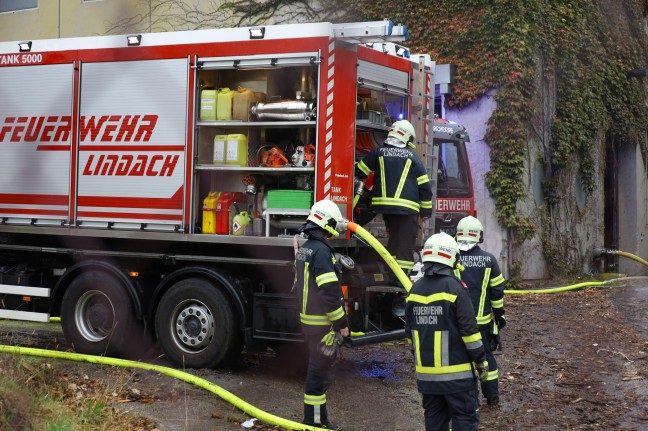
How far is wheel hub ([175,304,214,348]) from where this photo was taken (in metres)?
8.54

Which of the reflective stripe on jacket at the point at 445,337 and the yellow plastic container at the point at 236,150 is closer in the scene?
the reflective stripe on jacket at the point at 445,337

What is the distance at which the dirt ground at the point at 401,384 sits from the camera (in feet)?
23.5

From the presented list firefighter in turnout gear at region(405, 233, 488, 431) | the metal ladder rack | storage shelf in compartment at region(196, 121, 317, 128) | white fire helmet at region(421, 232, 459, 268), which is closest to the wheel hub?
storage shelf in compartment at region(196, 121, 317, 128)

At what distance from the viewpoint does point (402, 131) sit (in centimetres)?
861

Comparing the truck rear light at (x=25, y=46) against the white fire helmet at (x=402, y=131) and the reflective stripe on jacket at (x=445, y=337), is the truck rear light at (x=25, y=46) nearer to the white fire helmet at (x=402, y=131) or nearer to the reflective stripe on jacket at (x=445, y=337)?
the white fire helmet at (x=402, y=131)

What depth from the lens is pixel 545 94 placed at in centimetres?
1731

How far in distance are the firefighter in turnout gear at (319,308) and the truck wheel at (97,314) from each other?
2.72 meters

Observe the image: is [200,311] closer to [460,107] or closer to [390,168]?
[390,168]

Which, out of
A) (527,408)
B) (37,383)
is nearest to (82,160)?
(37,383)

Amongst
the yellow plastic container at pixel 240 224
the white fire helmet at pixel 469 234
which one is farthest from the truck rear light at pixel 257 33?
the white fire helmet at pixel 469 234

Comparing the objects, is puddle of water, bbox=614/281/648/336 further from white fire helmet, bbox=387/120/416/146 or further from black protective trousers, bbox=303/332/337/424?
black protective trousers, bbox=303/332/337/424

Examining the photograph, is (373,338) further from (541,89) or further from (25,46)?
(541,89)

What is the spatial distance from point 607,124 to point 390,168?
12886mm

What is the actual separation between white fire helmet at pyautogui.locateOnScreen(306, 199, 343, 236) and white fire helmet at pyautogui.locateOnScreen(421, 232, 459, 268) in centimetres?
137
